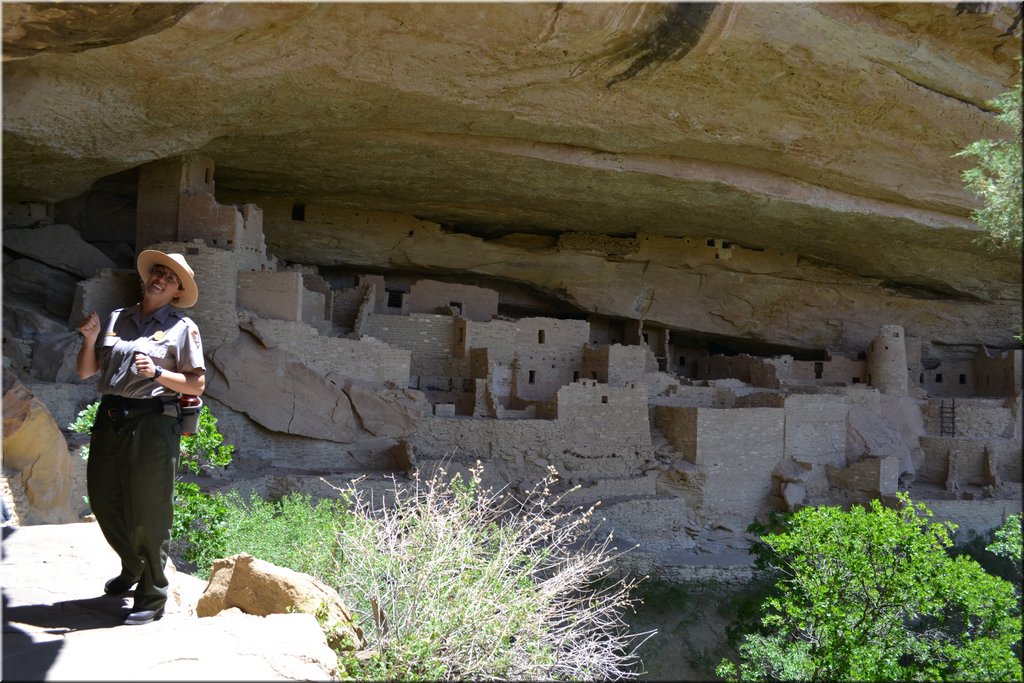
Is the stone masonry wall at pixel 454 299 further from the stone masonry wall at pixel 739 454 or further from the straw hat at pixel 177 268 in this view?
the straw hat at pixel 177 268

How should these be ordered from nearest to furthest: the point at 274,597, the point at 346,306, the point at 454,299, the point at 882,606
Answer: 1. the point at 274,597
2. the point at 882,606
3. the point at 346,306
4. the point at 454,299

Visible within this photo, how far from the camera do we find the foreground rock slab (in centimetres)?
315

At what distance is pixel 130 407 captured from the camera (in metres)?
4.06

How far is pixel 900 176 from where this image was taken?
540 inches

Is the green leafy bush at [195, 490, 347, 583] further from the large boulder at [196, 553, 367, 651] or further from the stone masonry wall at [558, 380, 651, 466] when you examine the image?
the stone masonry wall at [558, 380, 651, 466]

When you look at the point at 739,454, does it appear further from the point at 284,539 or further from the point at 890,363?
the point at 284,539

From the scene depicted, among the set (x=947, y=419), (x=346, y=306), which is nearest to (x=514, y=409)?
(x=346, y=306)

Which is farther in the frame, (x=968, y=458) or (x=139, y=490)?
(x=968, y=458)

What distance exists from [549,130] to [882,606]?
7.68 meters

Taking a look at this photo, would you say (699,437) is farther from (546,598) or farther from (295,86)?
(546,598)

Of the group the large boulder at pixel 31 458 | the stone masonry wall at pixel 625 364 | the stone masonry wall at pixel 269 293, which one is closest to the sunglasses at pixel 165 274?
the large boulder at pixel 31 458

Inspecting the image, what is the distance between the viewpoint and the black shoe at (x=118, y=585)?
4.24 metres

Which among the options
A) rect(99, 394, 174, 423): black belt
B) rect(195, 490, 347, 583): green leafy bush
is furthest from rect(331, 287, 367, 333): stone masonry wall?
rect(99, 394, 174, 423): black belt

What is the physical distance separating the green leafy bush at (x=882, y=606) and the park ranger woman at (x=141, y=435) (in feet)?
20.5
